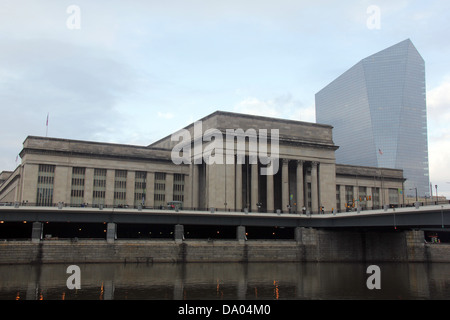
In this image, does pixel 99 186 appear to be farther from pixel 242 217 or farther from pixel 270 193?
pixel 242 217

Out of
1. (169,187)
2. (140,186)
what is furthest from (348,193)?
(140,186)

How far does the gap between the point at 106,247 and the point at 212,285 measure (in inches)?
1230

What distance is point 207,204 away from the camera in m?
102

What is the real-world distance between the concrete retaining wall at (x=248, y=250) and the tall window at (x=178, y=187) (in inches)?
1490

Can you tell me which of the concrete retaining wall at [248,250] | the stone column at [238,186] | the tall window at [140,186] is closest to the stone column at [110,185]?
the tall window at [140,186]

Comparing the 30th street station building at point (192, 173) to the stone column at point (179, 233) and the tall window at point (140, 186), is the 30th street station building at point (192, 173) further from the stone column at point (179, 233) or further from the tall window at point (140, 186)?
the stone column at point (179, 233)

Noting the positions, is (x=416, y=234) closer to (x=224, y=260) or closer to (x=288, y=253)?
(x=288, y=253)

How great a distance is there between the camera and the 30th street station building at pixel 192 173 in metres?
101

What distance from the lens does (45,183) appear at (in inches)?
4072

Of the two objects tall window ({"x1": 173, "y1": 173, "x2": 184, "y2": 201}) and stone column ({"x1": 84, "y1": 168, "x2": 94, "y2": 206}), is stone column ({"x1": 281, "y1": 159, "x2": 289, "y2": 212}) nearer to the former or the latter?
tall window ({"x1": 173, "y1": 173, "x2": 184, "y2": 201})

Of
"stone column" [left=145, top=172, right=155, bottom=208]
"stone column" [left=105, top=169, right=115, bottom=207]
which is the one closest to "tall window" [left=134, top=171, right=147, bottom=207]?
"stone column" [left=145, top=172, right=155, bottom=208]

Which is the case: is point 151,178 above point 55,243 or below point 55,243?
above

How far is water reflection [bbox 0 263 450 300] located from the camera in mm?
40125

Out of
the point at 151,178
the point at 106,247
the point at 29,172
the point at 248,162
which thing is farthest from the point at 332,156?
the point at 29,172
